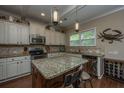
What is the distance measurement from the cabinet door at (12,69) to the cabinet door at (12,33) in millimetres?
844

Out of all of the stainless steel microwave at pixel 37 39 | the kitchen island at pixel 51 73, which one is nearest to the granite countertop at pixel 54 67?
the kitchen island at pixel 51 73

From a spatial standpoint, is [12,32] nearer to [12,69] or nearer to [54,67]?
[12,69]

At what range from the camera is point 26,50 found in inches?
152

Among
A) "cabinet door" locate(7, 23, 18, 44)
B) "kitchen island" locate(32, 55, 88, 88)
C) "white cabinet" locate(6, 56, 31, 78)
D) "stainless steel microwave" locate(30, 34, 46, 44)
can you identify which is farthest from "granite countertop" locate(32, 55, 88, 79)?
"stainless steel microwave" locate(30, 34, 46, 44)

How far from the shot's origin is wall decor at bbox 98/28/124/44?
287 cm

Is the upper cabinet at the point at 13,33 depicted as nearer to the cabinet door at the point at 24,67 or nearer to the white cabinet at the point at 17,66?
the white cabinet at the point at 17,66

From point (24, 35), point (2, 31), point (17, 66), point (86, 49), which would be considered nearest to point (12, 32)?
point (2, 31)

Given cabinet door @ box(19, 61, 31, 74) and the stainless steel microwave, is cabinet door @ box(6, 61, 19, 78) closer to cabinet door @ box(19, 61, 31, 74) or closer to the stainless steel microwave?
cabinet door @ box(19, 61, 31, 74)

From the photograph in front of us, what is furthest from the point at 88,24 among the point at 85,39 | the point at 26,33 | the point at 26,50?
the point at 26,50

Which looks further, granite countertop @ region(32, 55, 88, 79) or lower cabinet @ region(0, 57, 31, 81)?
lower cabinet @ region(0, 57, 31, 81)

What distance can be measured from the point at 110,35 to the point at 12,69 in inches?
152

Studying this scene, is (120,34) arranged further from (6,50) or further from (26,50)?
(6,50)

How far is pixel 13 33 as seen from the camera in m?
3.18
